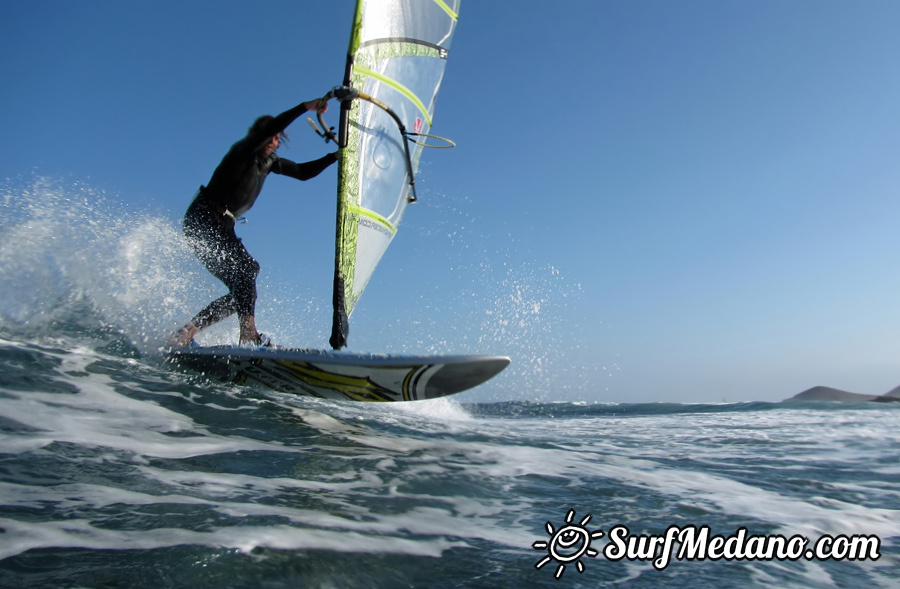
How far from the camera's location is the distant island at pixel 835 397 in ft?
27.1

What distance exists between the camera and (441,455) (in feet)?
10.4

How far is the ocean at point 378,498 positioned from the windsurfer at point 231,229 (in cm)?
58

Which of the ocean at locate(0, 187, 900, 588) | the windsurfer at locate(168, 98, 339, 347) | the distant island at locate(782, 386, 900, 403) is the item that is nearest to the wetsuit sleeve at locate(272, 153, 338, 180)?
the windsurfer at locate(168, 98, 339, 347)

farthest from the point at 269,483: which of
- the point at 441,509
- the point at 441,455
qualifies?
the point at 441,455

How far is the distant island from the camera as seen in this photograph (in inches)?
326

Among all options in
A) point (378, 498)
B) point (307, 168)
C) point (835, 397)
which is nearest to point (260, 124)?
point (307, 168)

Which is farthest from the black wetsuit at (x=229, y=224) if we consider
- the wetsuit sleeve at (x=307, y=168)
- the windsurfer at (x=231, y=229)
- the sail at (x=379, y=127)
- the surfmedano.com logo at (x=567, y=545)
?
the surfmedano.com logo at (x=567, y=545)

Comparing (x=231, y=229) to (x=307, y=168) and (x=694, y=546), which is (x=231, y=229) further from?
(x=694, y=546)

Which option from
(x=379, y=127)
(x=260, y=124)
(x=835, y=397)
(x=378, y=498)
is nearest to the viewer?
(x=378, y=498)

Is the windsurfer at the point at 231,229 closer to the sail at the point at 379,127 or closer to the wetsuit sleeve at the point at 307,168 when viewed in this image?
the wetsuit sleeve at the point at 307,168

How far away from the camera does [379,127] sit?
5.87 meters

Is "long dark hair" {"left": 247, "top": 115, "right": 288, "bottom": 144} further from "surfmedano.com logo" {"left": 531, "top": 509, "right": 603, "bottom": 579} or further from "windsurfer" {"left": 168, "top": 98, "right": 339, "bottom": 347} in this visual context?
"surfmedano.com logo" {"left": 531, "top": 509, "right": 603, "bottom": 579}

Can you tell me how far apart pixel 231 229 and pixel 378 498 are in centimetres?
348

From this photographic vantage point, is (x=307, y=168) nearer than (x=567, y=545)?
No
